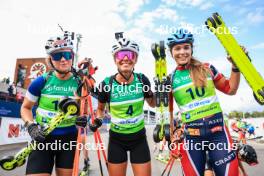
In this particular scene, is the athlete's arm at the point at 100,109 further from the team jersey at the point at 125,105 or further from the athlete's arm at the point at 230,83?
the athlete's arm at the point at 230,83

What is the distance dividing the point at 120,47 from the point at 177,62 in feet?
3.14

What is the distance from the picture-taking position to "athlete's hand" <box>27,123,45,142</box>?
3.56 m

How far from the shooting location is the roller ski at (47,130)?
12.2 ft

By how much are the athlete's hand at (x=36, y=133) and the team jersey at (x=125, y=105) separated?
3.70 ft

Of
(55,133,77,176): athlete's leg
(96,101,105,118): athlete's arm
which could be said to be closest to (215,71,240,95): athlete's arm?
(96,101,105,118): athlete's arm

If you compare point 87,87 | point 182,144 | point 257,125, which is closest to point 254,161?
point 182,144

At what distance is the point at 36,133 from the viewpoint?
3619 mm

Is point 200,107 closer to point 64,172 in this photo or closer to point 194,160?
point 194,160

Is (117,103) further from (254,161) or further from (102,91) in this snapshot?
(254,161)

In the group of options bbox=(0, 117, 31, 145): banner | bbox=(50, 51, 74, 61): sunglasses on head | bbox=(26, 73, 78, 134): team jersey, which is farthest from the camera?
bbox=(0, 117, 31, 145): banner

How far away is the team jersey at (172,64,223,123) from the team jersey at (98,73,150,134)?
609mm

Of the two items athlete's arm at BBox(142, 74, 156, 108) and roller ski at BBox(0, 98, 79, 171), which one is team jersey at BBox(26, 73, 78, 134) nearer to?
roller ski at BBox(0, 98, 79, 171)

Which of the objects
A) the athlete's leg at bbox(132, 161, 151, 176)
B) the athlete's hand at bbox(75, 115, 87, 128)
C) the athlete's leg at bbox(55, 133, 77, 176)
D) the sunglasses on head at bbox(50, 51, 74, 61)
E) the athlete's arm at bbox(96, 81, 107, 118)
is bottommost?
the athlete's leg at bbox(132, 161, 151, 176)

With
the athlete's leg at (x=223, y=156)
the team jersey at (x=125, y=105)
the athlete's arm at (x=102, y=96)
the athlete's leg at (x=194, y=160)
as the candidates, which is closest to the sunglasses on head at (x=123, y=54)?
the team jersey at (x=125, y=105)
